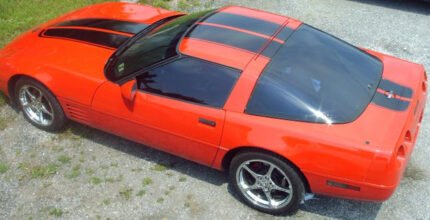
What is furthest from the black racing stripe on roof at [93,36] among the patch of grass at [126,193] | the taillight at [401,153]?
the taillight at [401,153]

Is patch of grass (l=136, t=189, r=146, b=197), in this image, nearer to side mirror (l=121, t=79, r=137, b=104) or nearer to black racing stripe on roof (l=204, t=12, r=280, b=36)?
side mirror (l=121, t=79, r=137, b=104)

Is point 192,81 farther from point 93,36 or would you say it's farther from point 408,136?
point 408,136

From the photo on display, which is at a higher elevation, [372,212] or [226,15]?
[226,15]

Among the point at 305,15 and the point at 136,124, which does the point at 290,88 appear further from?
the point at 305,15

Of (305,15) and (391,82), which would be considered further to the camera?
(305,15)

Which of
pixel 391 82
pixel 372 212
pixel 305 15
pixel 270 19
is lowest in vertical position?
pixel 372 212

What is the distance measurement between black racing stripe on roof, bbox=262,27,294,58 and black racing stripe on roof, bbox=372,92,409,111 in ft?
2.94

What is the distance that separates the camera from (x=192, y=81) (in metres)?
3.86

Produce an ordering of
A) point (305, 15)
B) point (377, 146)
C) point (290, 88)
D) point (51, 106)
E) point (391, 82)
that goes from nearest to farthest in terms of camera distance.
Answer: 1. point (377, 146)
2. point (290, 88)
3. point (391, 82)
4. point (51, 106)
5. point (305, 15)

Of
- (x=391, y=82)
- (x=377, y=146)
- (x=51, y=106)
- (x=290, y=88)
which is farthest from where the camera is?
(x=51, y=106)

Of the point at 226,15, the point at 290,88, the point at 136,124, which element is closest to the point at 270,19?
the point at 226,15

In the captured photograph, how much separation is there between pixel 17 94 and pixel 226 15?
233 centimetres

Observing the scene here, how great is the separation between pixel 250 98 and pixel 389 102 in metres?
1.14

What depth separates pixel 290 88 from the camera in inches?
143
